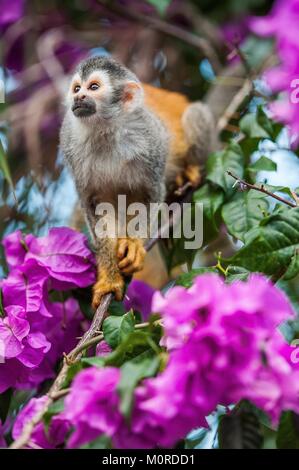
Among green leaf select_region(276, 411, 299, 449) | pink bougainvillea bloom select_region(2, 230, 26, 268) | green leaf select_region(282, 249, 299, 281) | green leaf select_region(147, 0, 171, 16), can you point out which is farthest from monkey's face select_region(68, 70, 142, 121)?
green leaf select_region(276, 411, 299, 449)

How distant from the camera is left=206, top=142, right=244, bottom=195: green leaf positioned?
8.17ft

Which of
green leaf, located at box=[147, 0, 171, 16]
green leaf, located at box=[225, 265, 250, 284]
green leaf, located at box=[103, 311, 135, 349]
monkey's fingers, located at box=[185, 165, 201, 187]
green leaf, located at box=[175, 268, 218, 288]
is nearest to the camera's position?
green leaf, located at box=[103, 311, 135, 349]

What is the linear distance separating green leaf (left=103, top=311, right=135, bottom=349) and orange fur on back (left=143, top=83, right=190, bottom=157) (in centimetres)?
177

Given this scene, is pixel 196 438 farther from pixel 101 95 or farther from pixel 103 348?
pixel 101 95

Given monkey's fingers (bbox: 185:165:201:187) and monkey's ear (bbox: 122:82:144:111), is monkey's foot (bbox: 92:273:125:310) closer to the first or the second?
monkey's ear (bbox: 122:82:144:111)

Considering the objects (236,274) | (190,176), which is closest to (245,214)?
(236,274)

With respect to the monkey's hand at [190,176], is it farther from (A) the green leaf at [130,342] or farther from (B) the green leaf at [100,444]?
(B) the green leaf at [100,444]

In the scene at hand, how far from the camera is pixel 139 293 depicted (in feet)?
8.86

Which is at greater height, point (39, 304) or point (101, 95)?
point (101, 95)

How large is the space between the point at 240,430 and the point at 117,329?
16.3 inches

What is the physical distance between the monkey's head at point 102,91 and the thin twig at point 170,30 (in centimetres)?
89

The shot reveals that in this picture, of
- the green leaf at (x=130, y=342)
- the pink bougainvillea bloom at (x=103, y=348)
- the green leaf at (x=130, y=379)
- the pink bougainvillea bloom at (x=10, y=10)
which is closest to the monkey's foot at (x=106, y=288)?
the pink bougainvillea bloom at (x=103, y=348)

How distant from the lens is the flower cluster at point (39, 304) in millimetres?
2006

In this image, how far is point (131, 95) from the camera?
9.16 ft
